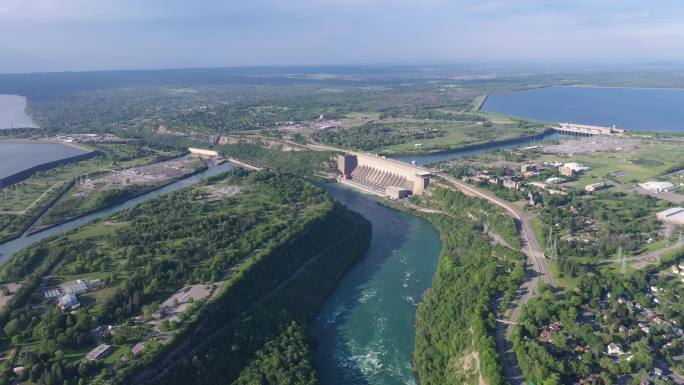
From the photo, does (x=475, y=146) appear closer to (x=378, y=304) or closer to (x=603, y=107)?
(x=378, y=304)

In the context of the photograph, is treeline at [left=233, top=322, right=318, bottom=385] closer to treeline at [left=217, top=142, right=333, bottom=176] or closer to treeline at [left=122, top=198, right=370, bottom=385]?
treeline at [left=122, top=198, right=370, bottom=385]

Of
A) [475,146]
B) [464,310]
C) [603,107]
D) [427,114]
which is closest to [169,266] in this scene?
[464,310]

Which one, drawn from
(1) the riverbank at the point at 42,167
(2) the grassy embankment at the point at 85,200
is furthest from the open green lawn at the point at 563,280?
(1) the riverbank at the point at 42,167

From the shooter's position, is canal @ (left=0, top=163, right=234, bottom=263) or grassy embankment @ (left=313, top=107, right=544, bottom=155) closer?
canal @ (left=0, top=163, right=234, bottom=263)

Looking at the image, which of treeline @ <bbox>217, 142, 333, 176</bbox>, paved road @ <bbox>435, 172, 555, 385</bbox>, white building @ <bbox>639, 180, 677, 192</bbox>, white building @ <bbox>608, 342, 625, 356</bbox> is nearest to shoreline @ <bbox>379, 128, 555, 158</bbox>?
treeline @ <bbox>217, 142, 333, 176</bbox>

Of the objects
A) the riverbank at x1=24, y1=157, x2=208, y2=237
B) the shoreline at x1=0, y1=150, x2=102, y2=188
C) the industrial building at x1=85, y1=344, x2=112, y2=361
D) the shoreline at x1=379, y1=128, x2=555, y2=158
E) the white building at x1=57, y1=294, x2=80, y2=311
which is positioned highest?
the white building at x1=57, y1=294, x2=80, y2=311

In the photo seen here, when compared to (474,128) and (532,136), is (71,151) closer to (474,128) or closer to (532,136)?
(474,128)
